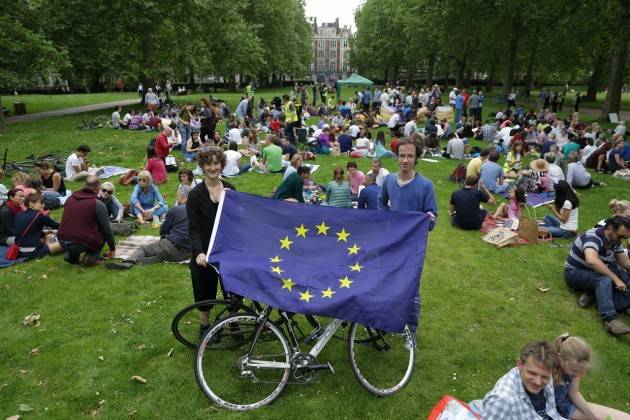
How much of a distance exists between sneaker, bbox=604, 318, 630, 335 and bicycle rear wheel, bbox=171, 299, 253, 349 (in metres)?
5.07

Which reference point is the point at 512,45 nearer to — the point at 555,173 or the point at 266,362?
the point at 555,173

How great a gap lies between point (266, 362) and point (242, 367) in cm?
26

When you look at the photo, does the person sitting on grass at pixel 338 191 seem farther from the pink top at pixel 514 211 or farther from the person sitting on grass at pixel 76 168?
the person sitting on grass at pixel 76 168

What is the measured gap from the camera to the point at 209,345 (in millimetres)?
4812

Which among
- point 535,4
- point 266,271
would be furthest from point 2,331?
point 535,4

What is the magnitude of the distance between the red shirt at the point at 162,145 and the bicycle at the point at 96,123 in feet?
34.8

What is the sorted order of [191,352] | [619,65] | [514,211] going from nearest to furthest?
[191,352], [514,211], [619,65]

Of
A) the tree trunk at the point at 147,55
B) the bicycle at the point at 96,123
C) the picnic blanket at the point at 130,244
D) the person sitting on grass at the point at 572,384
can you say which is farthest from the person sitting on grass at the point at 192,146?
the tree trunk at the point at 147,55

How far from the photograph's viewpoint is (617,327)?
6121mm

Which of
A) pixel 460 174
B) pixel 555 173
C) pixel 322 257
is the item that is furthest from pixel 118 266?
pixel 555 173

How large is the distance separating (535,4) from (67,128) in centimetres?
2792

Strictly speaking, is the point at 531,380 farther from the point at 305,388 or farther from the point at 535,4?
the point at 535,4

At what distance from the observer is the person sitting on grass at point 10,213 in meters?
8.47

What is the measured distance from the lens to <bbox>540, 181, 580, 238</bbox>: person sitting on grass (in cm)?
977
